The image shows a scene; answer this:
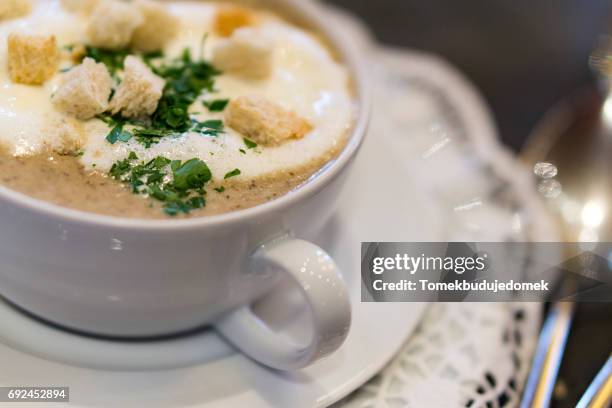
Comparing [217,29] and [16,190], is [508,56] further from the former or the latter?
[16,190]

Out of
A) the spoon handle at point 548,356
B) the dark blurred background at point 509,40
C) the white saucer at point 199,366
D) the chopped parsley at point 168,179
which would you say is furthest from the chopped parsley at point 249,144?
the dark blurred background at point 509,40

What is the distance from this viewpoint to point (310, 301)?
3.76ft

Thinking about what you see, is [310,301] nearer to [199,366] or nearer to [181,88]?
[199,366]

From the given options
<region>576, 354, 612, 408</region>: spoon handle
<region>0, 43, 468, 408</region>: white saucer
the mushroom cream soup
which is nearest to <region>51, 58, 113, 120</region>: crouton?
the mushroom cream soup

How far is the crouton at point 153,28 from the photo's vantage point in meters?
1.56

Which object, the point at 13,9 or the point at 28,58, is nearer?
the point at 28,58

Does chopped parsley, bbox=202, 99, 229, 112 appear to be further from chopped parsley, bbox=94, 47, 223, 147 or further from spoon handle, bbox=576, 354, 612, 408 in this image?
spoon handle, bbox=576, 354, 612, 408

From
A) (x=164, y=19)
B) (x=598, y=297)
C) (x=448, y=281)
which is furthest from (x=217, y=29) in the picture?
(x=598, y=297)

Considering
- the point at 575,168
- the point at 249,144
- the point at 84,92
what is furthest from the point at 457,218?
the point at 84,92

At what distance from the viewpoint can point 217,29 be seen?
1.75 meters

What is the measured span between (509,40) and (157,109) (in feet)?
6.64

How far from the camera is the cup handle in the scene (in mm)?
1144

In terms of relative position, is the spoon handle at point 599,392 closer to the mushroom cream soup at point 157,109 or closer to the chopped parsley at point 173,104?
the mushroom cream soup at point 157,109

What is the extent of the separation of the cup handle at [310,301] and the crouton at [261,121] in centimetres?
25
